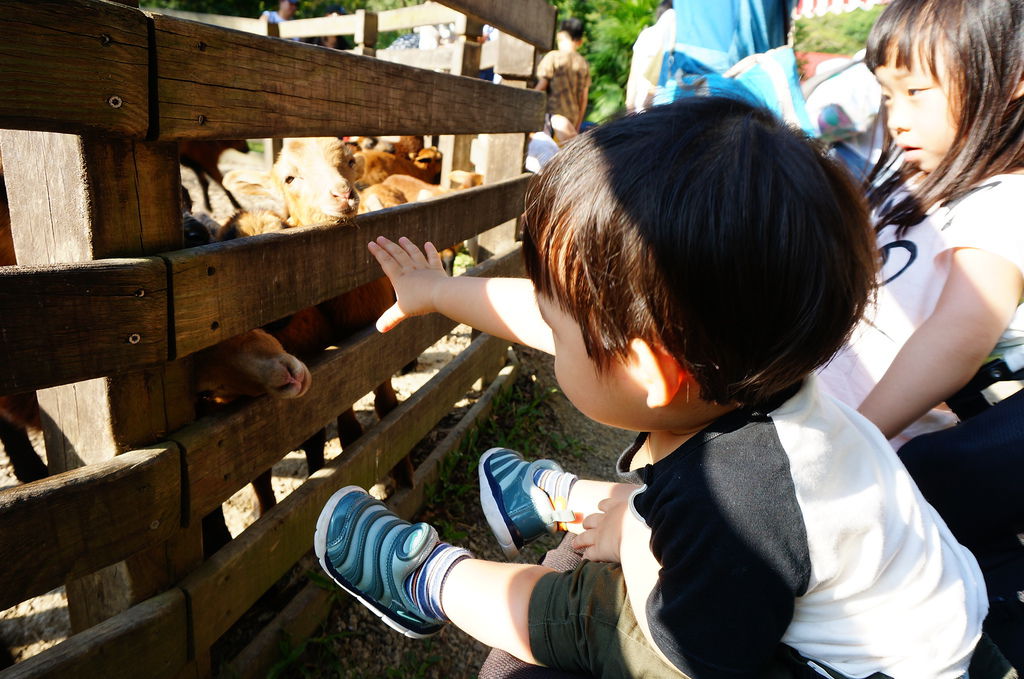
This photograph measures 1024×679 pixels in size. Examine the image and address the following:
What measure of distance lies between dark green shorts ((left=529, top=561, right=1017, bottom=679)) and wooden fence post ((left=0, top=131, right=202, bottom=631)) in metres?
1.01

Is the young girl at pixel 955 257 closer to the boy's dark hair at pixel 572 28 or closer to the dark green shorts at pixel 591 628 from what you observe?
the dark green shorts at pixel 591 628

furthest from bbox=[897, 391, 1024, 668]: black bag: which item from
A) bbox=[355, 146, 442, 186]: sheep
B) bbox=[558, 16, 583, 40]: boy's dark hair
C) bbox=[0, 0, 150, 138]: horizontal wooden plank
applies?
bbox=[558, 16, 583, 40]: boy's dark hair

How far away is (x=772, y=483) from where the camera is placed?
3.65ft

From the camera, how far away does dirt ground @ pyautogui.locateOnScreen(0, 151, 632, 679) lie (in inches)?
94.5

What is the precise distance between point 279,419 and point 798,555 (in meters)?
1.56

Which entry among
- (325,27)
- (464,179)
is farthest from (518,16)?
(325,27)

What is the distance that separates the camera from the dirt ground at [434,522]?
240 cm

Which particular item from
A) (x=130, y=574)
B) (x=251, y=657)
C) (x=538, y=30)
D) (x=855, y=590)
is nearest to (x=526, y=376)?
(x=538, y=30)

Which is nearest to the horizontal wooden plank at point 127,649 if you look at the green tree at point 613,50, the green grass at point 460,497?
the green grass at point 460,497

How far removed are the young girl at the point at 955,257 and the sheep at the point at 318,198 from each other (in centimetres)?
184

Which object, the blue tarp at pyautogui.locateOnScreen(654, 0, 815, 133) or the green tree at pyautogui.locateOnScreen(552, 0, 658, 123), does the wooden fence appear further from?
the green tree at pyautogui.locateOnScreen(552, 0, 658, 123)

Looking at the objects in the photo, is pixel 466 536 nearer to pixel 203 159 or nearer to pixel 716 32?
pixel 716 32

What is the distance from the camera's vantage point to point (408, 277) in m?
1.84

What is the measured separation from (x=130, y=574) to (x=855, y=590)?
1.66 metres
